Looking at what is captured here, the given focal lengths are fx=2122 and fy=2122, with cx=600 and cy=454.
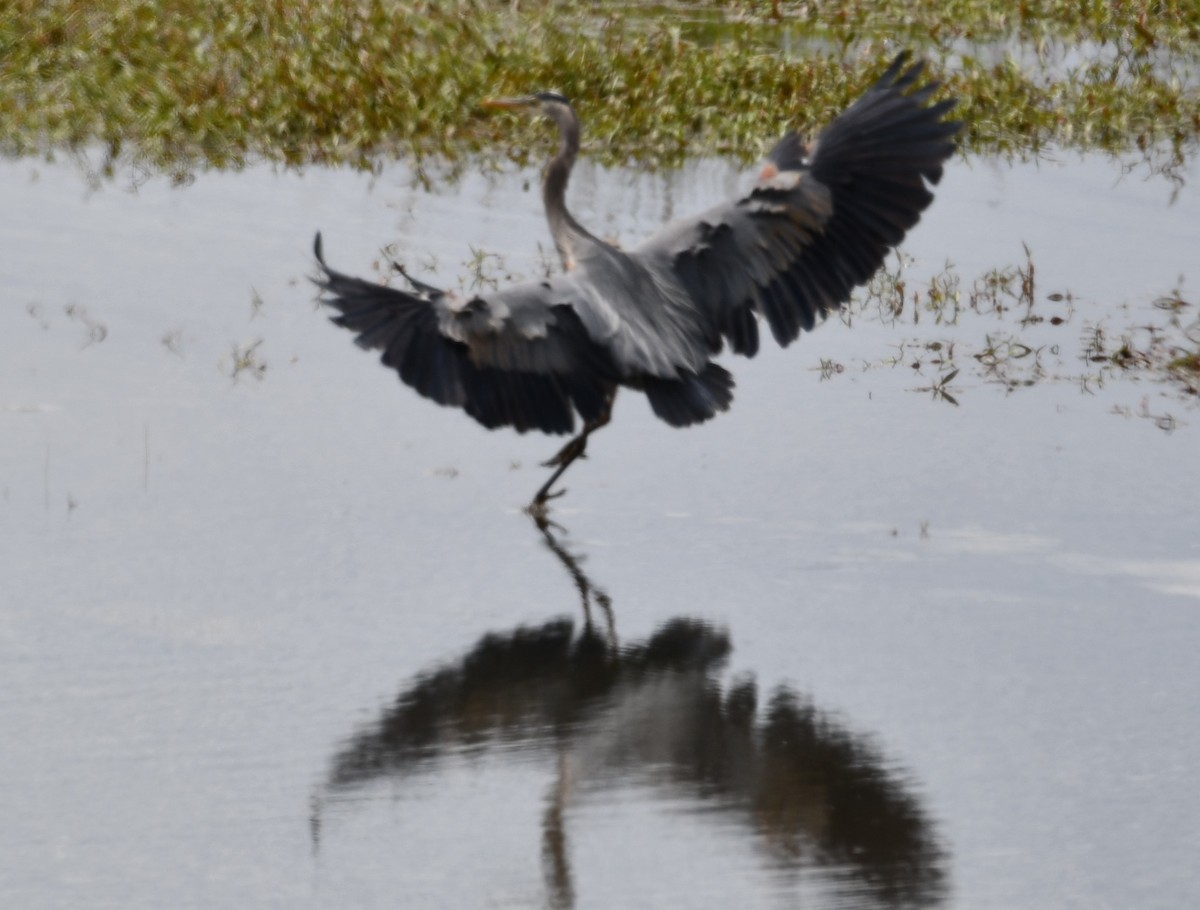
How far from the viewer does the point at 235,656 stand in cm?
533

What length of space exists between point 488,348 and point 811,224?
137 centimetres

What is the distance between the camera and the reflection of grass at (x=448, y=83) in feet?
36.9

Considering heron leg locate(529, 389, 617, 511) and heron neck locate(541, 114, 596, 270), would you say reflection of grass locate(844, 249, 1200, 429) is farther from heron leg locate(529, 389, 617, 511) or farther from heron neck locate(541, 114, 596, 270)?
heron leg locate(529, 389, 617, 511)

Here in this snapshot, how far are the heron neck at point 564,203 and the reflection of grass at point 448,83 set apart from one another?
11.7ft

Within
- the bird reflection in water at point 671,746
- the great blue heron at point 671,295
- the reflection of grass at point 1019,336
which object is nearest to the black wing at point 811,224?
the great blue heron at point 671,295

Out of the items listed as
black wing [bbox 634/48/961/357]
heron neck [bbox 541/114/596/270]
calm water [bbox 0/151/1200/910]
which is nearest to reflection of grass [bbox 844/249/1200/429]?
calm water [bbox 0/151/1200/910]

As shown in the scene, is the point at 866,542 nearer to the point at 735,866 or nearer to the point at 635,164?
the point at 735,866

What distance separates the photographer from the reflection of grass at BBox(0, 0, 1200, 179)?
11.2 m

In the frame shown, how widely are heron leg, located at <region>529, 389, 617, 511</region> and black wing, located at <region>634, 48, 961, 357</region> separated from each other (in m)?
0.44

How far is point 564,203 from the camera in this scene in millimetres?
7293

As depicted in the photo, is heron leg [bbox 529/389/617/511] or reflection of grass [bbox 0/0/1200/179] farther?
reflection of grass [bbox 0/0/1200/179]

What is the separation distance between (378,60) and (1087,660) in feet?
23.9

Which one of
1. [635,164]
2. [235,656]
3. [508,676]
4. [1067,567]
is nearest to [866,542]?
[1067,567]

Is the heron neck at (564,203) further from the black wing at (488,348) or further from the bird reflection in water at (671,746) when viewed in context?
the bird reflection in water at (671,746)
